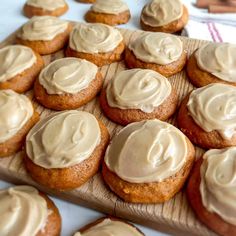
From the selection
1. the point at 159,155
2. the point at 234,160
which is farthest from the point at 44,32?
the point at 234,160

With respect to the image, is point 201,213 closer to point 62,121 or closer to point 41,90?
point 62,121

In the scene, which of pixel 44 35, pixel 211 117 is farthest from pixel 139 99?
pixel 44 35

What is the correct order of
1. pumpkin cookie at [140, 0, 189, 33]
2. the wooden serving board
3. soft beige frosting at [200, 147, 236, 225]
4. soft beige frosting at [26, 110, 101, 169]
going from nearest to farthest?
soft beige frosting at [200, 147, 236, 225] < the wooden serving board < soft beige frosting at [26, 110, 101, 169] < pumpkin cookie at [140, 0, 189, 33]

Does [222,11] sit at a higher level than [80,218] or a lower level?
higher

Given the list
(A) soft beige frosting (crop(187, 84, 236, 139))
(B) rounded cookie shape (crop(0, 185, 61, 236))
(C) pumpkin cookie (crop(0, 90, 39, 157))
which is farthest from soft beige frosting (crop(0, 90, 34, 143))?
(A) soft beige frosting (crop(187, 84, 236, 139))

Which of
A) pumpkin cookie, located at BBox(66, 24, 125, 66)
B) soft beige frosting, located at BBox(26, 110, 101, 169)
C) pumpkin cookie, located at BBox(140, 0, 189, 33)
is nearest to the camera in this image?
soft beige frosting, located at BBox(26, 110, 101, 169)

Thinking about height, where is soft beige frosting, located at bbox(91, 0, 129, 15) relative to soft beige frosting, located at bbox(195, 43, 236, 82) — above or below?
below

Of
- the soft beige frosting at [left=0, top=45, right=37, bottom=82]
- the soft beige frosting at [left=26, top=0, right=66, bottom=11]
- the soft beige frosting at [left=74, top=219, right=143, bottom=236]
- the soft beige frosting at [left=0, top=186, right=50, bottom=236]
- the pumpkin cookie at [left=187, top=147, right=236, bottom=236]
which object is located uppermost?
the soft beige frosting at [left=0, top=45, right=37, bottom=82]

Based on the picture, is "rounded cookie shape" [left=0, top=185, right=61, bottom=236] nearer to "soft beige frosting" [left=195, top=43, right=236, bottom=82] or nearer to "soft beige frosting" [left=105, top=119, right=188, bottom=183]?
"soft beige frosting" [left=105, top=119, right=188, bottom=183]
